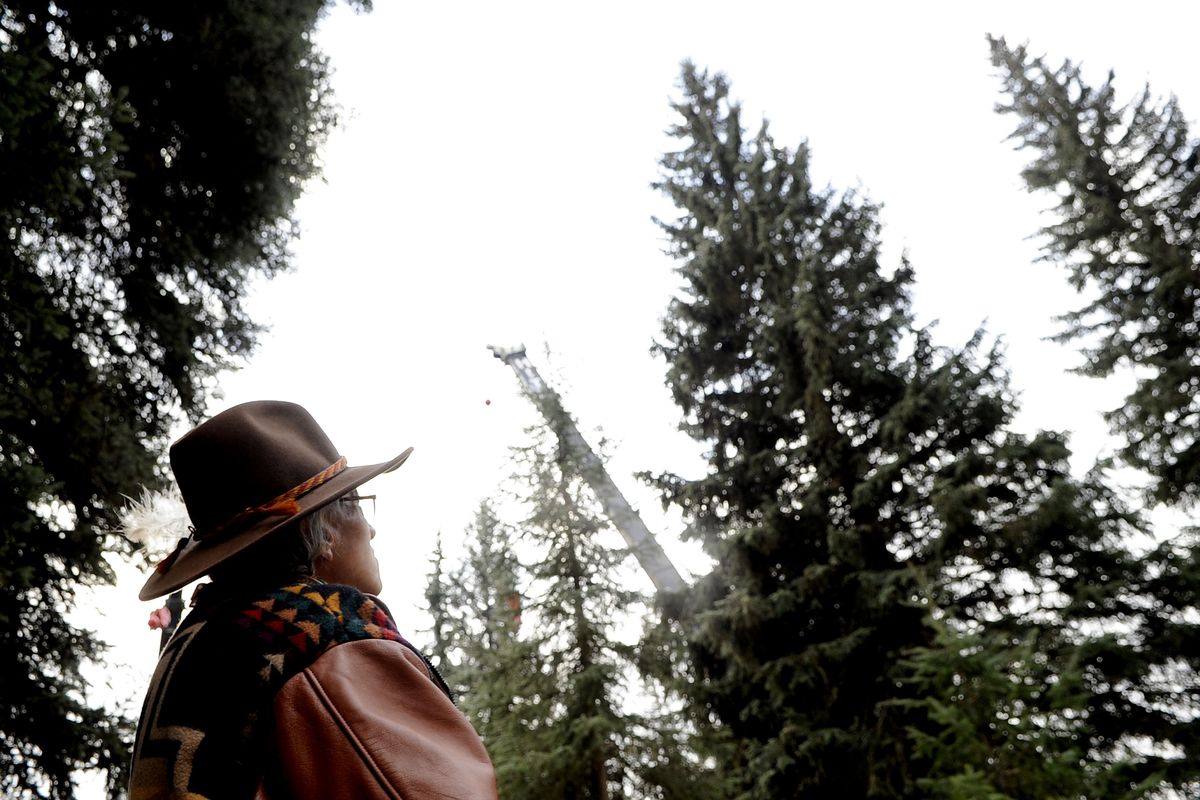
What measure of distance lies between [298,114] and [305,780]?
9.23 meters

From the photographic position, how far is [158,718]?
1.32 meters

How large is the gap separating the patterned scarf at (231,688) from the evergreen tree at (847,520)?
6.48m

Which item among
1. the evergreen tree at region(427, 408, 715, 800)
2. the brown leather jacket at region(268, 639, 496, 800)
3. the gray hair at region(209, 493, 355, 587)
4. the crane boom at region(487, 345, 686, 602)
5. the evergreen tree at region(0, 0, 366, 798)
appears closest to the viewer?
the brown leather jacket at region(268, 639, 496, 800)

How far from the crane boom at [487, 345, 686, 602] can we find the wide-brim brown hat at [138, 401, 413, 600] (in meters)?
9.70

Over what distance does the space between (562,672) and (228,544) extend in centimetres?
956

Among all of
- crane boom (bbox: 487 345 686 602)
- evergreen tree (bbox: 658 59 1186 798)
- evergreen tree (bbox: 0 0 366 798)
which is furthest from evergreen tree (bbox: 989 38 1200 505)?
evergreen tree (bbox: 0 0 366 798)

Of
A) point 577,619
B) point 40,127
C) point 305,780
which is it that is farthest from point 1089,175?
point 305,780

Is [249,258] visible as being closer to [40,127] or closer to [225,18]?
[225,18]

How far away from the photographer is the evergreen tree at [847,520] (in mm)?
9875

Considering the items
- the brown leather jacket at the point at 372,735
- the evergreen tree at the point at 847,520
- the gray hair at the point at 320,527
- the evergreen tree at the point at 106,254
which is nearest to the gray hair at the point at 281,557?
the gray hair at the point at 320,527

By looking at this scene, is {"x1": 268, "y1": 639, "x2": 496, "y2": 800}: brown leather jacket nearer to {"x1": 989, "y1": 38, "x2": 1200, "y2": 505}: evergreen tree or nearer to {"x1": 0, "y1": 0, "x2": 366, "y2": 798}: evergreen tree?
{"x1": 0, "y1": 0, "x2": 366, "y2": 798}: evergreen tree

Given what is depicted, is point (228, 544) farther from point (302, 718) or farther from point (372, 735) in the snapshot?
point (372, 735)

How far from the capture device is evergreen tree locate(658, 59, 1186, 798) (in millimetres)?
9875

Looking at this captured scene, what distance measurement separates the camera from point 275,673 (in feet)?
4.16
